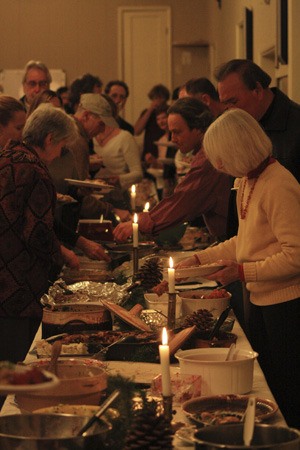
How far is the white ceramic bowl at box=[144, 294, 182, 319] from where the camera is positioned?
3096 millimetres

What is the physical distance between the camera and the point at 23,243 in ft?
12.0

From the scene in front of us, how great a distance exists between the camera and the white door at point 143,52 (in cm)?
1327

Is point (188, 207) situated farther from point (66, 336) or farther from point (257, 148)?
point (66, 336)

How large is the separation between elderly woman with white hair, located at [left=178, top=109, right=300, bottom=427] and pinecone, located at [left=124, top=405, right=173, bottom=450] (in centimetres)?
139

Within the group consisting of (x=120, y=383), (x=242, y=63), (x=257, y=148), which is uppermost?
(x=242, y=63)

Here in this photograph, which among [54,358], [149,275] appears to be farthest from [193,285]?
[54,358]

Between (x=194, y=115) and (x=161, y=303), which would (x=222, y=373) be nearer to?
(x=161, y=303)

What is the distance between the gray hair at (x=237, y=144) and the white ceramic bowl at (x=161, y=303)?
47 cm

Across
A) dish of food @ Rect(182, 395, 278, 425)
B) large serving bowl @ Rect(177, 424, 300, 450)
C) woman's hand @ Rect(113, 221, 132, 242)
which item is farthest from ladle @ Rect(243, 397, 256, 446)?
woman's hand @ Rect(113, 221, 132, 242)

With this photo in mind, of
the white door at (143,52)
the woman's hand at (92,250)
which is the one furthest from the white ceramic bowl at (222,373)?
the white door at (143,52)

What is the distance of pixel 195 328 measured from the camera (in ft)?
8.54

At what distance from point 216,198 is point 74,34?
910 cm

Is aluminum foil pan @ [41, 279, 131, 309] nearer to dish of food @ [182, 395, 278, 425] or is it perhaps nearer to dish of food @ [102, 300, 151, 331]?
dish of food @ [102, 300, 151, 331]

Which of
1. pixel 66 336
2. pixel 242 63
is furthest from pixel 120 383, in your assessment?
pixel 242 63
